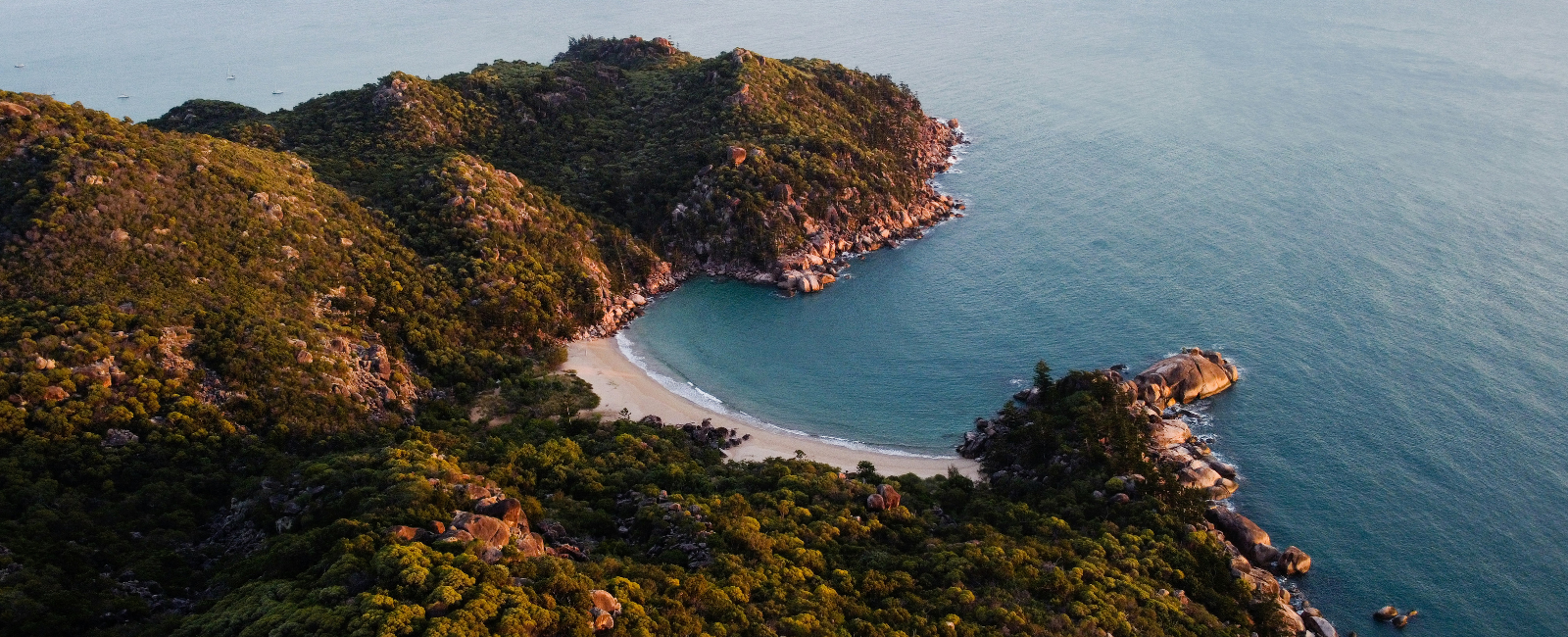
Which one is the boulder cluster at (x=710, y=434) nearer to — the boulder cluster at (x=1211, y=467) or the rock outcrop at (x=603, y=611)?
the rock outcrop at (x=603, y=611)

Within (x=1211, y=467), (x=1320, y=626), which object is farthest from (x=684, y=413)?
(x=1320, y=626)

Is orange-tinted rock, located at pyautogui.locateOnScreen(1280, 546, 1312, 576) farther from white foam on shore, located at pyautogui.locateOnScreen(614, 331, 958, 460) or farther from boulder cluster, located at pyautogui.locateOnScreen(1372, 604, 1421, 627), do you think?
white foam on shore, located at pyautogui.locateOnScreen(614, 331, 958, 460)

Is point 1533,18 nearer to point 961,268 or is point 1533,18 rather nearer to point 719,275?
point 961,268

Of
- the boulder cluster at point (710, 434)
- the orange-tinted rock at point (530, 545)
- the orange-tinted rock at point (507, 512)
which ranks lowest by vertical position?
the boulder cluster at point (710, 434)

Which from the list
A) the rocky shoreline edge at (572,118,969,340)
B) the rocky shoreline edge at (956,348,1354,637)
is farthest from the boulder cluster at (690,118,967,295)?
the rocky shoreline edge at (956,348,1354,637)

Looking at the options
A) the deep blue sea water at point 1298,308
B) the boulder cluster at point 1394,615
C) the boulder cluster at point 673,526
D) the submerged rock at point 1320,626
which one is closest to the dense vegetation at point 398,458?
the boulder cluster at point 673,526
